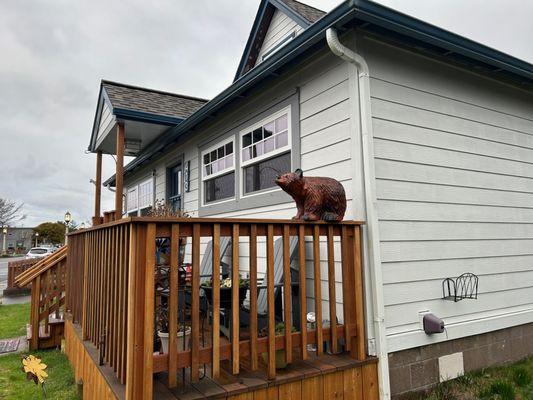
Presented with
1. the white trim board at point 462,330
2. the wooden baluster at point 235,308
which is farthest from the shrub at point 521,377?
the wooden baluster at point 235,308

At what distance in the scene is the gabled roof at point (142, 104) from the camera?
18.2 ft

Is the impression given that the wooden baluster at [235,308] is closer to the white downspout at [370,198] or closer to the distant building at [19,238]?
the white downspout at [370,198]

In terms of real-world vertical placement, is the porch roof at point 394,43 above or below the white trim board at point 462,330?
above

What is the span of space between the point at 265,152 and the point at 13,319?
6.53 metres

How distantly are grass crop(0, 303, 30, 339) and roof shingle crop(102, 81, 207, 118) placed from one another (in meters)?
4.29

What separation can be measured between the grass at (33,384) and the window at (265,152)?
2981 mm

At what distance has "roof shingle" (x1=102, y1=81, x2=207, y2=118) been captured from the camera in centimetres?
571

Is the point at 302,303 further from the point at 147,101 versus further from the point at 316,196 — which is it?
the point at 147,101

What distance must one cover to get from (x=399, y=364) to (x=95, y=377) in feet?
8.15

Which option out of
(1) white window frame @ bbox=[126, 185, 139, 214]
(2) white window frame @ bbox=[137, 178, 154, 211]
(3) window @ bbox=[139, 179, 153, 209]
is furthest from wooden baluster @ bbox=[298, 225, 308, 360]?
(1) white window frame @ bbox=[126, 185, 139, 214]

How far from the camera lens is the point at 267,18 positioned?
6.50m

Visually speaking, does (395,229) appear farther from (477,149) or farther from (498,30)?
(498,30)

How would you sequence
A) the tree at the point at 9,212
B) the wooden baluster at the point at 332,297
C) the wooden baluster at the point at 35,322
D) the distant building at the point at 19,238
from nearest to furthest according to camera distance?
the wooden baluster at the point at 332,297 → the wooden baluster at the point at 35,322 → the tree at the point at 9,212 → the distant building at the point at 19,238

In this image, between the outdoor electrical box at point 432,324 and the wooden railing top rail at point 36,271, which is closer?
the outdoor electrical box at point 432,324
